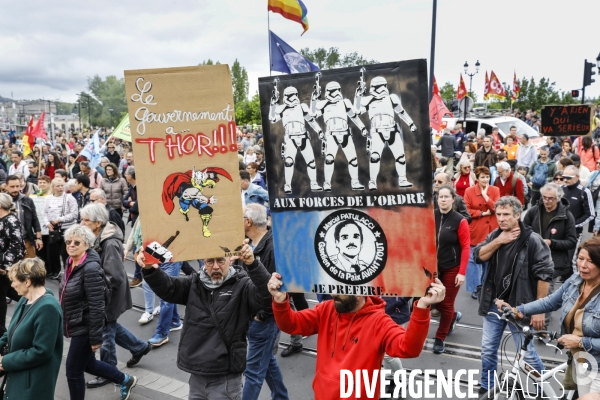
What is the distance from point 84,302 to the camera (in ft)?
15.0

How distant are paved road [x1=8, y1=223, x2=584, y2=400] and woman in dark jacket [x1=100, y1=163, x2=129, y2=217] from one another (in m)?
3.51

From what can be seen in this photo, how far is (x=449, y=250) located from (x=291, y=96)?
139 inches

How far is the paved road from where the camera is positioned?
17.3ft

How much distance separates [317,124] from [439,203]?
320 centimetres

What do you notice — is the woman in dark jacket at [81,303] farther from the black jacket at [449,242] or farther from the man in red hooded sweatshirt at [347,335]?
the black jacket at [449,242]

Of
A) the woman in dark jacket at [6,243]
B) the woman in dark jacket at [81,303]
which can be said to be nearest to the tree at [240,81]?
the woman in dark jacket at [6,243]

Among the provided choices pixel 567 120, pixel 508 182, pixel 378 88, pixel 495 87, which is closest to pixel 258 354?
pixel 378 88

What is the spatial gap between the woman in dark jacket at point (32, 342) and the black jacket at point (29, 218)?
14.3ft

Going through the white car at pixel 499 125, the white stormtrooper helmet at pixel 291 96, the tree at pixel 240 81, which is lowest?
the white stormtrooper helmet at pixel 291 96

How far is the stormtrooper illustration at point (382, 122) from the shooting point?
262 cm

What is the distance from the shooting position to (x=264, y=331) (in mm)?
4441

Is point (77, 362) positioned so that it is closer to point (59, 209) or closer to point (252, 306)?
point (252, 306)

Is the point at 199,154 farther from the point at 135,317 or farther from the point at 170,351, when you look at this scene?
the point at 135,317

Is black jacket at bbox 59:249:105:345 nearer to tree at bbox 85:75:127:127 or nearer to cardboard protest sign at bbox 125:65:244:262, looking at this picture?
cardboard protest sign at bbox 125:65:244:262
